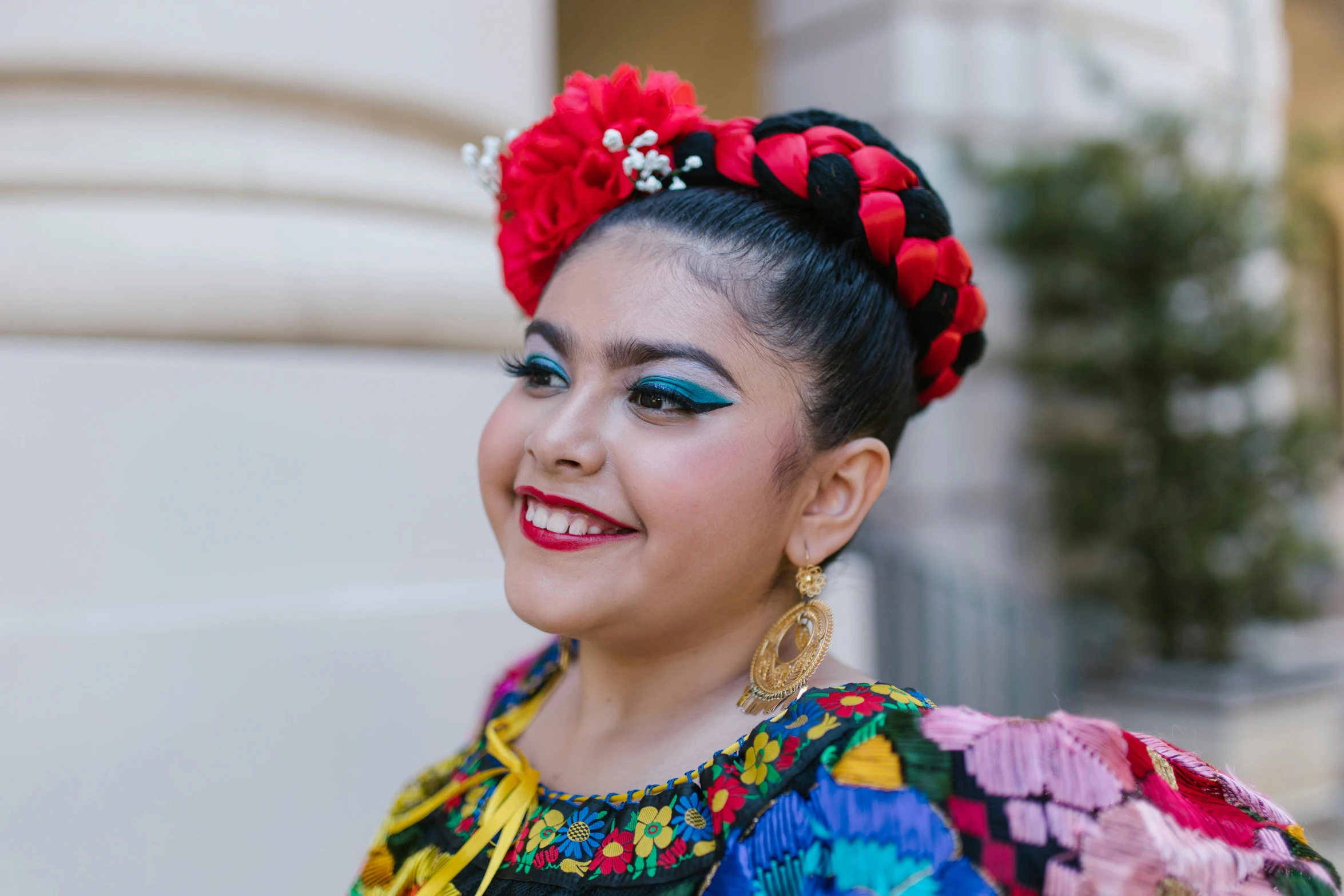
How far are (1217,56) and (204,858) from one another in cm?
609

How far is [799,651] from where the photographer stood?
1.26 metres

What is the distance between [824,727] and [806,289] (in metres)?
0.51

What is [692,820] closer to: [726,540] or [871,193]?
[726,540]

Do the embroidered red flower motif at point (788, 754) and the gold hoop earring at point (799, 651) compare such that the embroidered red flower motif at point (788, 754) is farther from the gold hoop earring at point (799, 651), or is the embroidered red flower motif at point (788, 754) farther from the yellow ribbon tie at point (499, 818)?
the yellow ribbon tie at point (499, 818)

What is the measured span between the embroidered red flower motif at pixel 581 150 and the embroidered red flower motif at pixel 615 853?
77cm

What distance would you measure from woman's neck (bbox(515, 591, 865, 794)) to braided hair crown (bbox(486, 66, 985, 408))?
1.41 ft

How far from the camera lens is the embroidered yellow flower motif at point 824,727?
0.99 metres

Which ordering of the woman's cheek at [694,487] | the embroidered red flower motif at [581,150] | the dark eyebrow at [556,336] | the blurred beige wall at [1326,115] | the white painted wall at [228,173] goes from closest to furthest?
1. the woman's cheek at [694,487]
2. the dark eyebrow at [556,336]
3. the embroidered red flower motif at [581,150]
4. the white painted wall at [228,173]
5. the blurred beige wall at [1326,115]

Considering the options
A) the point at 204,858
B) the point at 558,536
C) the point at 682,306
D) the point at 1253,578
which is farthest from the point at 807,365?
the point at 1253,578

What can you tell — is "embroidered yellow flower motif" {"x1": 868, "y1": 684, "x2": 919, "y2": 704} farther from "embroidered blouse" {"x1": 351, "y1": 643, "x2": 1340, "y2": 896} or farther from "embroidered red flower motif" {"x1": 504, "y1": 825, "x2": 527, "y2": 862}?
"embroidered red flower motif" {"x1": 504, "y1": 825, "x2": 527, "y2": 862}

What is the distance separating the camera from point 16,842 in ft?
5.32

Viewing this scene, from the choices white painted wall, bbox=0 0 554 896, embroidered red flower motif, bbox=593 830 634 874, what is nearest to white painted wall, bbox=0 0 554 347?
white painted wall, bbox=0 0 554 896

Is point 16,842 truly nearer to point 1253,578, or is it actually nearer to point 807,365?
point 807,365

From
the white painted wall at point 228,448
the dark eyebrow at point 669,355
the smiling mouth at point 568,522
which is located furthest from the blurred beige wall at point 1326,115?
the smiling mouth at point 568,522
